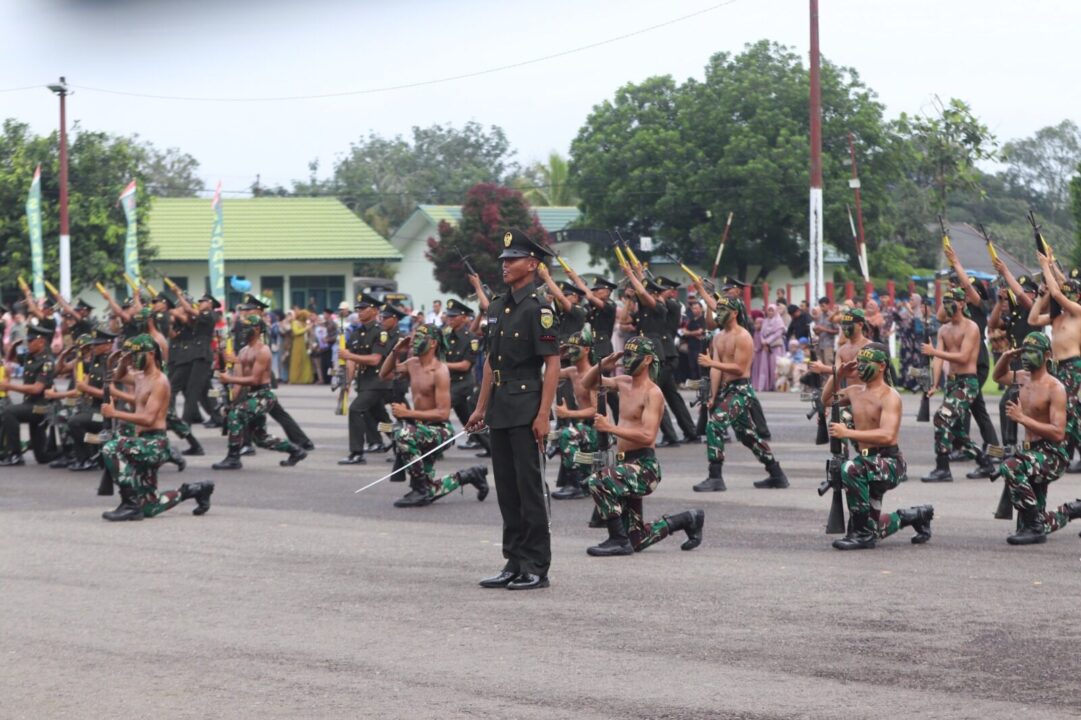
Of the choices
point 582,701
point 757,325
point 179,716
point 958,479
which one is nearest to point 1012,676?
point 582,701

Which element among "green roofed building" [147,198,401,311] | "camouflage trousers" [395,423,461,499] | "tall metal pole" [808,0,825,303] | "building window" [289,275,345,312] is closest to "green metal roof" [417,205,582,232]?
"green roofed building" [147,198,401,311]

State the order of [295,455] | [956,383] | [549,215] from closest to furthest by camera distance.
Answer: [956,383]
[295,455]
[549,215]

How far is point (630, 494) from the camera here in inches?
434

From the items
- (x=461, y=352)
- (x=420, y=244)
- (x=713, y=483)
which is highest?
(x=420, y=244)

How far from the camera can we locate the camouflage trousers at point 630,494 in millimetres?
10953

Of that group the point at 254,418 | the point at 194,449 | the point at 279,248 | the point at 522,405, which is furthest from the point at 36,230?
the point at 522,405

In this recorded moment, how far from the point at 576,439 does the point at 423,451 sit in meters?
1.40

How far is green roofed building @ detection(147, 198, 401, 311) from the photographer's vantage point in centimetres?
5794

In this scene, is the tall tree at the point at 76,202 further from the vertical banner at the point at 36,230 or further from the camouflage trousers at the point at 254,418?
the camouflage trousers at the point at 254,418

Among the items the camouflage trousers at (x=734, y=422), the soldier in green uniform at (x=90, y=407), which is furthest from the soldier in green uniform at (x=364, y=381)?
the camouflage trousers at (x=734, y=422)

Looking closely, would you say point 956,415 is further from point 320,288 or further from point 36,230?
point 320,288

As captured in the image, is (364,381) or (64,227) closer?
(364,381)

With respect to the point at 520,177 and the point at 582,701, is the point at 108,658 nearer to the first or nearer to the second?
the point at 582,701

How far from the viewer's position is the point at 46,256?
153 feet
